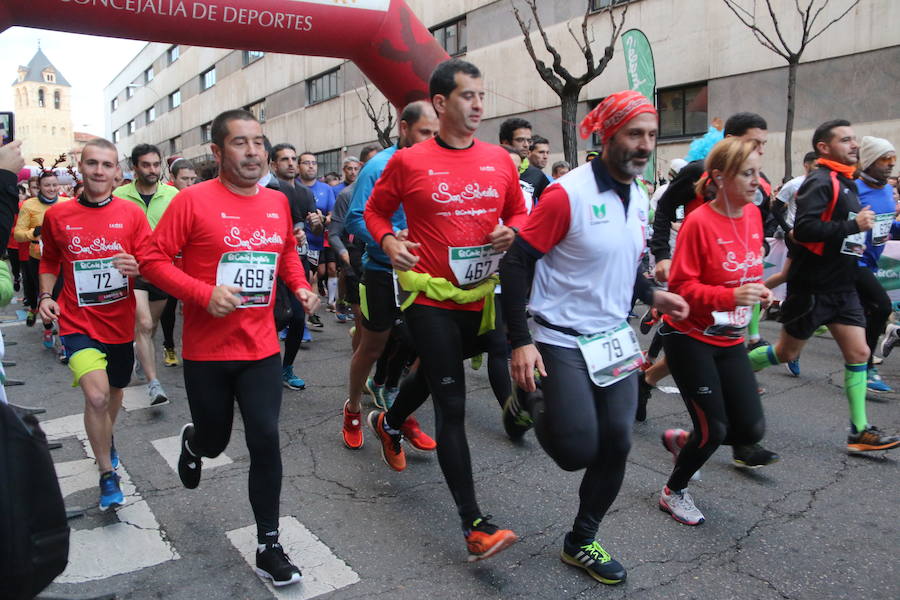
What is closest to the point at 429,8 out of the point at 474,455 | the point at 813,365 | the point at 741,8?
the point at 741,8

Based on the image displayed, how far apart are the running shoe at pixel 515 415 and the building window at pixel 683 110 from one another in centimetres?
1473

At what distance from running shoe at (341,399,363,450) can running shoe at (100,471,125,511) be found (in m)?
1.36

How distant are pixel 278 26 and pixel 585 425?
7523 millimetres

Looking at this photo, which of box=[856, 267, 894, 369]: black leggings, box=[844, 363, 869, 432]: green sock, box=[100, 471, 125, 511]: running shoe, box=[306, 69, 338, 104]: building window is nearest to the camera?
box=[100, 471, 125, 511]: running shoe

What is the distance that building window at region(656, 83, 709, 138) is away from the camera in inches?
678

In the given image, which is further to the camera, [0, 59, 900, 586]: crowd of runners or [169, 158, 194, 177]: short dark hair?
[169, 158, 194, 177]: short dark hair

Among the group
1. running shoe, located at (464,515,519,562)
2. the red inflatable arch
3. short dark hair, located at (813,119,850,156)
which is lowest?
running shoe, located at (464,515,519,562)

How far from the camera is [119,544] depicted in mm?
3473

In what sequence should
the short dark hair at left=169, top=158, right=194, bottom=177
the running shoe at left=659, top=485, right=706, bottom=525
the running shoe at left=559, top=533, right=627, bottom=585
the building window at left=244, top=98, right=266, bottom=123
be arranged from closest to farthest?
the running shoe at left=559, top=533, right=627, bottom=585, the running shoe at left=659, top=485, right=706, bottom=525, the short dark hair at left=169, top=158, right=194, bottom=177, the building window at left=244, top=98, right=266, bottom=123

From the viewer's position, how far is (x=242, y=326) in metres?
3.14

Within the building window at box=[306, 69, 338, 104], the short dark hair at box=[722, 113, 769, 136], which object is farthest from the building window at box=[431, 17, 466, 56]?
the short dark hair at box=[722, 113, 769, 136]

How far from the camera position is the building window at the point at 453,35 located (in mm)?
23719

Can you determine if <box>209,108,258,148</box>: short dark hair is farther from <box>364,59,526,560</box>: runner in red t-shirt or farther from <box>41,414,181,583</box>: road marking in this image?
<box>41,414,181,583</box>: road marking

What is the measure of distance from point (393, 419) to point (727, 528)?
178cm
